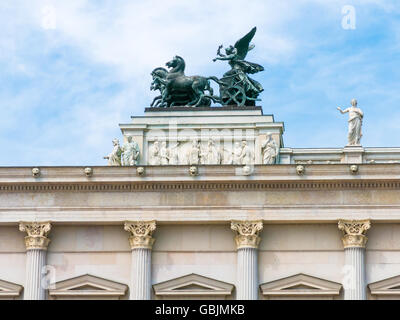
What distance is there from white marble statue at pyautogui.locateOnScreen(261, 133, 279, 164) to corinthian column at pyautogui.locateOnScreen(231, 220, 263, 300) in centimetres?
337

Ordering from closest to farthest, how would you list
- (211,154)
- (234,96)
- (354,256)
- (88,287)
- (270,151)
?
1. (354,256)
2. (88,287)
3. (270,151)
4. (211,154)
5. (234,96)

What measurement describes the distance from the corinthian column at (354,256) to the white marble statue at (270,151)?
13.8 ft

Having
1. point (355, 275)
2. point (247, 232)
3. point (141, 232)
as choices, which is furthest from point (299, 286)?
point (141, 232)

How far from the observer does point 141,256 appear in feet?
175

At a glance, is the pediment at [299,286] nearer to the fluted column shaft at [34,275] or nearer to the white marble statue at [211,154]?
the white marble statue at [211,154]

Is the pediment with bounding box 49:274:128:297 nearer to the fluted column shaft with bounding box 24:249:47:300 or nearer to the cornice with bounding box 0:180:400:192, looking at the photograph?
the fluted column shaft with bounding box 24:249:47:300

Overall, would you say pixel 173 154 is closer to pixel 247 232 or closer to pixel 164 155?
pixel 164 155

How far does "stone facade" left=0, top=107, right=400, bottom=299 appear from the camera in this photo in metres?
53.1

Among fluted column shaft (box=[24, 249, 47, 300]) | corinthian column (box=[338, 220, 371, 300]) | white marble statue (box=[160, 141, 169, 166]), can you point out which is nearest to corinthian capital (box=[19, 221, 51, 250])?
fluted column shaft (box=[24, 249, 47, 300])

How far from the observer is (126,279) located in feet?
176

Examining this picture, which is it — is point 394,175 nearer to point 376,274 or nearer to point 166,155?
point 376,274

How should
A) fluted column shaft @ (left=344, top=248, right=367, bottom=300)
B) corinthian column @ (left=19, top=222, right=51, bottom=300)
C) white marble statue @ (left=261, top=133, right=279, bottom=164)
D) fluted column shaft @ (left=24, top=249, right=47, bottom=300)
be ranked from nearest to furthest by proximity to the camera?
1. fluted column shaft @ (left=344, top=248, right=367, bottom=300)
2. fluted column shaft @ (left=24, top=249, right=47, bottom=300)
3. corinthian column @ (left=19, top=222, right=51, bottom=300)
4. white marble statue @ (left=261, top=133, right=279, bottom=164)

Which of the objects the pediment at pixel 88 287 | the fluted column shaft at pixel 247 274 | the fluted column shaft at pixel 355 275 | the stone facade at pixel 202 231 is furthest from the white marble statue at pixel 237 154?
the pediment at pixel 88 287

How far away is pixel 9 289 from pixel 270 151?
35.2 feet
